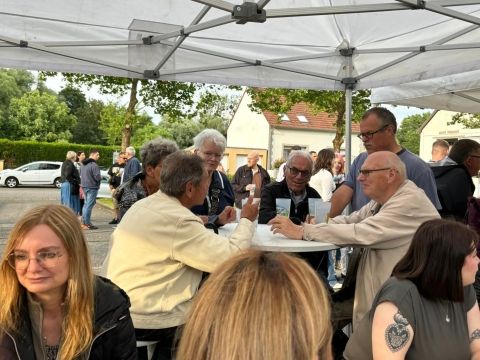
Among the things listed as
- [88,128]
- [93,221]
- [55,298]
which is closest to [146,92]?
[93,221]

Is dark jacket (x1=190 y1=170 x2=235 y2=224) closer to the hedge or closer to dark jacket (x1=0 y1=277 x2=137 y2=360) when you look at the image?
dark jacket (x1=0 y1=277 x2=137 y2=360)

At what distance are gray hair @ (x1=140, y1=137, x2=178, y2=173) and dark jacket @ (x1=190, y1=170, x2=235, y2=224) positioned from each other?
0.44 metres

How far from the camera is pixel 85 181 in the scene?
10977 mm

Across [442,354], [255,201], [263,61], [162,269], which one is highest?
[263,61]

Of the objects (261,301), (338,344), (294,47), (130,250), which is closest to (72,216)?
(130,250)

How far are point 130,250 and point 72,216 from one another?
1.99ft

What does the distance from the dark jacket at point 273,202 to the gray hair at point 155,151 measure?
859 millimetres

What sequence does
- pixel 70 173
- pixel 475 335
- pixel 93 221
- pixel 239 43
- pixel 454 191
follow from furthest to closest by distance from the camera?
pixel 93 221
pixel 70 173
pixel 239 43
pixel 454 191
pixel 475 335

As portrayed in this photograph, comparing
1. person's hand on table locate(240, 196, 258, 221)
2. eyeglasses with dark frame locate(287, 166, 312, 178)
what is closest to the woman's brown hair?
person's hand on table locate(240, 196, 258, 221)

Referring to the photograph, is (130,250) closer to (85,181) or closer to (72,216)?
(72,216)

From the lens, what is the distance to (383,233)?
8.86 ft

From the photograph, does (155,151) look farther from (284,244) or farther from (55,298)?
(55,298)

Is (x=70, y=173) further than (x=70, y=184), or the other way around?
(x=70, y=184)

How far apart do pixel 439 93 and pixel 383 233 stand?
3.56 m
